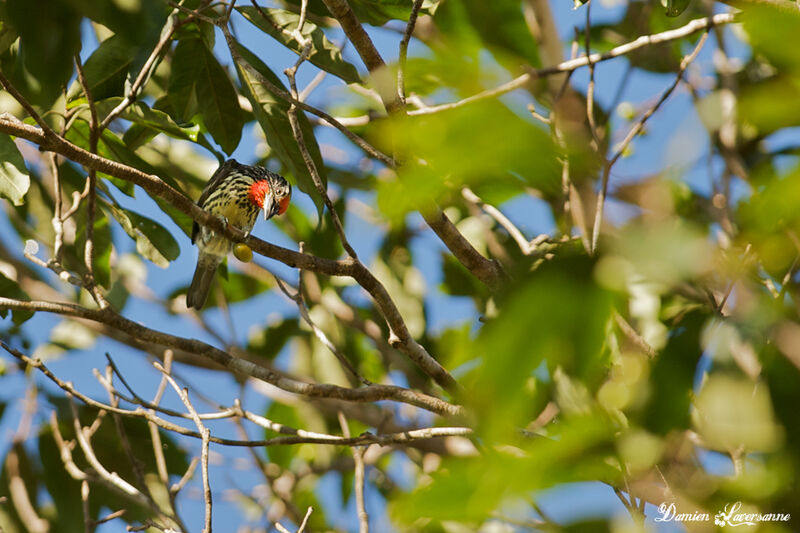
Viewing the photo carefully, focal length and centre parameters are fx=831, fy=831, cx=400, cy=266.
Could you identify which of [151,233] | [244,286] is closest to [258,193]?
[244,286]

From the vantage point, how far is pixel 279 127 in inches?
126

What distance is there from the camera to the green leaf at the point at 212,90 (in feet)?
10.9

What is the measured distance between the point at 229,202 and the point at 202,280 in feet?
1.70

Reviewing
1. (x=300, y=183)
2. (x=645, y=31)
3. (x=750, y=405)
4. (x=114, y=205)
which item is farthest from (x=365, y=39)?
(x=645, y=31)

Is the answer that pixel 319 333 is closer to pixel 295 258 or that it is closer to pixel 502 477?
pixel 295 258

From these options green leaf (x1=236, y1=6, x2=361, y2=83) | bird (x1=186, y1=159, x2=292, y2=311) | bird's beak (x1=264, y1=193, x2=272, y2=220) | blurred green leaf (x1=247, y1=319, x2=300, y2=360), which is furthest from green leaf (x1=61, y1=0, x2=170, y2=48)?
blurred green leaf (x1=247, y1=319, x2=300, y2=360)

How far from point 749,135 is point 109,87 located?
3.62 metres

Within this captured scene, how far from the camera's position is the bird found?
5.05 metres

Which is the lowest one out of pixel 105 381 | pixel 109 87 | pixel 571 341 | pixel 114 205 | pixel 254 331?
pixel 254 331

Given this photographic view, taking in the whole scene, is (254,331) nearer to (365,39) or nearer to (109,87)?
(109,87)

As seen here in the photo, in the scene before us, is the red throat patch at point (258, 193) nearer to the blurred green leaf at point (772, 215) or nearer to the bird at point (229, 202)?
the bird at point (229, 202)

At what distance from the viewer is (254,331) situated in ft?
19.5

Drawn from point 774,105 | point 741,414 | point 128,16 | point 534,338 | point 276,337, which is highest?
point 128,16

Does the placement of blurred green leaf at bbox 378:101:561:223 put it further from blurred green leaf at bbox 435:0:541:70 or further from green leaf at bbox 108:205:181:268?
blurred green leaf at bbox 435:0:541:70
